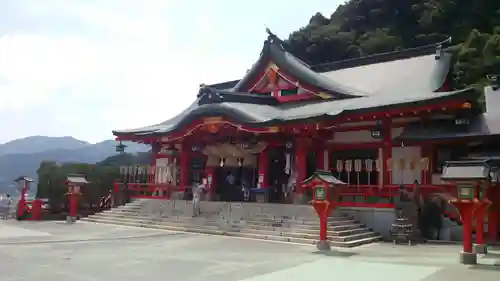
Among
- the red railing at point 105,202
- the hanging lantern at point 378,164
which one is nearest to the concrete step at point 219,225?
the red railing at point 105,202

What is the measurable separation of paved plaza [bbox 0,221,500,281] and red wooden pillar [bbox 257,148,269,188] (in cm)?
494

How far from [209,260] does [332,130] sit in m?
10.4

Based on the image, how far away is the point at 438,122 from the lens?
1802 cm

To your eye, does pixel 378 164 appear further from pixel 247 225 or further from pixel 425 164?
pixel 247 225

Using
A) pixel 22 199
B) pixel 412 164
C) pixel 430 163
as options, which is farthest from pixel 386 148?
pixel 22 199

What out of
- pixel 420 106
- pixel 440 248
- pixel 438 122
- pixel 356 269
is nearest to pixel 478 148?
pixel 438 122

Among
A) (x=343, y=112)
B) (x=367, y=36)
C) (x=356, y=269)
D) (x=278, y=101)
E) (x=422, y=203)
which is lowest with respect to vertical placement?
(x=356, y=269)

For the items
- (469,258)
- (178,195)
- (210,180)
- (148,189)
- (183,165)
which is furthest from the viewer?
(148,189)

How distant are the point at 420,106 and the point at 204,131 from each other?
32.2 feet

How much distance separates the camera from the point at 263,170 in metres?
21.0

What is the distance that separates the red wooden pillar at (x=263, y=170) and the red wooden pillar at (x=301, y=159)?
173 centimetres

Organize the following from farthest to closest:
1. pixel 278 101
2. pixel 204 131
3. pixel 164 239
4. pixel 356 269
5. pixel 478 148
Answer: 1. pixel 278 101
2. pixel 204 131
3. pixel 478 148
4. pixel 164 239
5. pixel 356 269

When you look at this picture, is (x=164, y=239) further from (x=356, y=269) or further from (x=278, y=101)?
(x=278, y=101)

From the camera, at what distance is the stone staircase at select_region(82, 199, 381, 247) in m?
15.6
